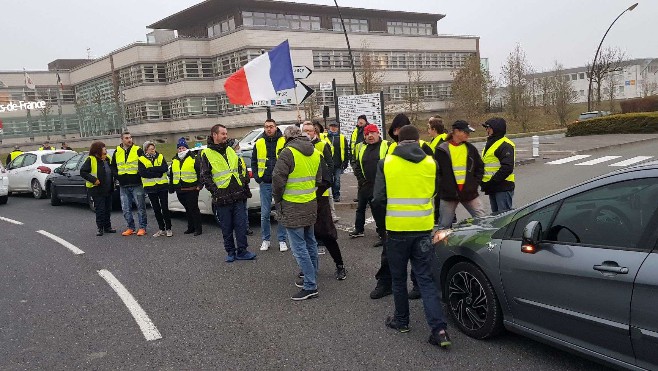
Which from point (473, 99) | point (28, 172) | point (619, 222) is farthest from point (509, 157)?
point (473, 99)

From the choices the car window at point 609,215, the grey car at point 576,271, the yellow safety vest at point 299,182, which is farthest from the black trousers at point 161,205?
the car window at point 609,215

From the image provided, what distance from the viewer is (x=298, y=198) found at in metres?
5.54

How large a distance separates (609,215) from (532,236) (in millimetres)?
504

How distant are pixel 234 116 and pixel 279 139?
40514 millimetres

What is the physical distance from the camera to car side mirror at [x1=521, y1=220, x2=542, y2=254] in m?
3.56

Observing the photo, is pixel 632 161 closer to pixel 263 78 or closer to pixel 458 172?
pixel 263 78

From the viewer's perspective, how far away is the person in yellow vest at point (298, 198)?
17.9 ft

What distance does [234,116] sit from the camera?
154 feet

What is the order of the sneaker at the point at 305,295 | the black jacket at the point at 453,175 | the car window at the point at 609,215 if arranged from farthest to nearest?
the black jacket at the point at 453,175 < the sneaker at the point at 305,295 < the car window at the point at 609,215

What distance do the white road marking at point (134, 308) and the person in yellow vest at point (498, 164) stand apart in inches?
163

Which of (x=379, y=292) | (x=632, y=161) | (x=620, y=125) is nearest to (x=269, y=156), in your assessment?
(x=379, y=292)

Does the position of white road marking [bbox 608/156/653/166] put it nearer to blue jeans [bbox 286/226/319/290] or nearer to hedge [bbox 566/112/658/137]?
hedge [bbox 566/112/658/137]

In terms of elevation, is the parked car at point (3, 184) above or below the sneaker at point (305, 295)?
above

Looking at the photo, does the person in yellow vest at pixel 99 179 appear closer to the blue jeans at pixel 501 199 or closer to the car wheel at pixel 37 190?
the blue jeans at pixel 501 199
